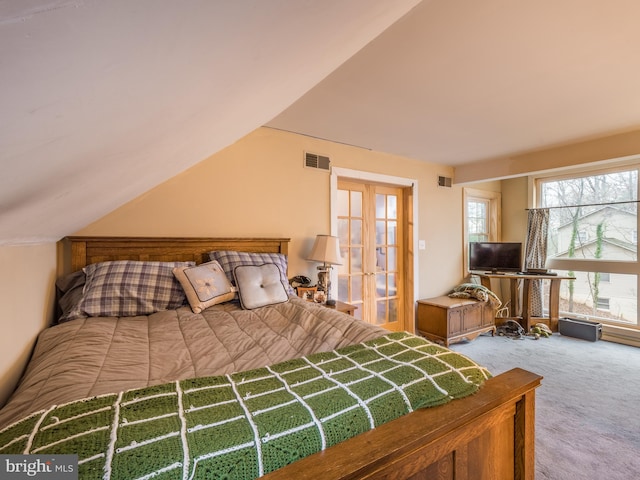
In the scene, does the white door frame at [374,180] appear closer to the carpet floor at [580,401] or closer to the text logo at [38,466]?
the carpet floor at [580,401]

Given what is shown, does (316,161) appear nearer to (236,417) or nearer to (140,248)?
(140,248)

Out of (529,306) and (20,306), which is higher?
(20,306)

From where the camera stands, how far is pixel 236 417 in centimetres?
75

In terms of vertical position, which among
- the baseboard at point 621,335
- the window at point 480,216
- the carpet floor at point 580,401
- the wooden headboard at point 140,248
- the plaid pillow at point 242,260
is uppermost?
the window at point 480,216

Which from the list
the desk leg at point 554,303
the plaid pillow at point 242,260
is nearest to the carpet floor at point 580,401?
the desk leg at point 554,303

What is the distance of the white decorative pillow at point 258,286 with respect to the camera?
6.79 ft

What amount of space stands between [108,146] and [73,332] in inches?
46.9

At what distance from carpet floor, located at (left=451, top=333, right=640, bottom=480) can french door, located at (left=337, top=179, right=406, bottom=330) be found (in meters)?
0.97

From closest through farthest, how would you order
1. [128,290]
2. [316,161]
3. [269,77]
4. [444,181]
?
[269,77]
[128,290]
[316,161]
[444,181]

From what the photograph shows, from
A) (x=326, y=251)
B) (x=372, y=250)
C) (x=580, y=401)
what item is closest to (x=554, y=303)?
(x=580, y=401)

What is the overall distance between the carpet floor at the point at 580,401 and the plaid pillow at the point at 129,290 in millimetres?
2451

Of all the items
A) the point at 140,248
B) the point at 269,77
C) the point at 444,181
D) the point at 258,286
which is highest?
the point at 444,181

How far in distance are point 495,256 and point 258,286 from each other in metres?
3.72

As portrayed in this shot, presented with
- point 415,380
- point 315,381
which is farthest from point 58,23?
point 415,380
